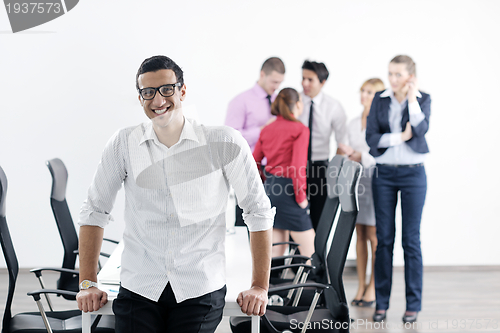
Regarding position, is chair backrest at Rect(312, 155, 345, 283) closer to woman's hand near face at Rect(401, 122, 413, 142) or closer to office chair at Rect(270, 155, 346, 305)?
office chair at Rect(270, 155, 346, 305)

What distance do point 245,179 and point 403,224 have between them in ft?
7.08

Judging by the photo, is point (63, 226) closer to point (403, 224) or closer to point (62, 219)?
point (62, 219)

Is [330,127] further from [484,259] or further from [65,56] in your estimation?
[65,56]

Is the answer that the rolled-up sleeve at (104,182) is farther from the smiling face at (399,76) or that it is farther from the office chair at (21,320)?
the smiling face at (399,76)

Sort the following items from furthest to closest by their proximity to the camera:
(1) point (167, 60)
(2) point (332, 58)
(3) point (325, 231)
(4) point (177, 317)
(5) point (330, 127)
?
(2) point (332, 58)
(5) point (330, 127)
(3) point (325, 231)
(1) point (167, 60)
(4) point (177, 317)

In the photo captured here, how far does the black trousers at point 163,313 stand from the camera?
147cm

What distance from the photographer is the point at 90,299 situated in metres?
1.58

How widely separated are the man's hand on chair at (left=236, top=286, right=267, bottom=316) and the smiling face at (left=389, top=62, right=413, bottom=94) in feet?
7.62

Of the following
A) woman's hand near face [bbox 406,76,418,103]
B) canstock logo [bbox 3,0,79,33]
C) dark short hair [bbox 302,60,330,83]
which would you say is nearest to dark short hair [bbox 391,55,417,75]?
woman's hand near face [bbox 406,76,418,103]

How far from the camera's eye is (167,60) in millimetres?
1595

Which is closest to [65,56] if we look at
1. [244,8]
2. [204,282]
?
[244,8]

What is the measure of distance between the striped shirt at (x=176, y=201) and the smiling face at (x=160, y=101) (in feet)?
0.19

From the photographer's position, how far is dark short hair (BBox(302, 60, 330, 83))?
4309 millimetres

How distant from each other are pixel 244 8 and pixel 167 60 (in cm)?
307
